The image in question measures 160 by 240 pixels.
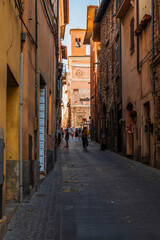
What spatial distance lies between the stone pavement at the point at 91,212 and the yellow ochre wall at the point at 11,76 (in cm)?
62

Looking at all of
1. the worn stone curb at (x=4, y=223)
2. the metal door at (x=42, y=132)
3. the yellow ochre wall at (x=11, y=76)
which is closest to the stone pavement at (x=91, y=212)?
the worn stone curb at (x=4, y=223)

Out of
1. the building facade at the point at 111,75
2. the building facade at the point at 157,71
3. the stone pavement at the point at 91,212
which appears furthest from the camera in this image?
the building facade at the point at 111,75

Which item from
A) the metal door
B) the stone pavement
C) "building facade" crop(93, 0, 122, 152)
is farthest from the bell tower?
the stone pavement

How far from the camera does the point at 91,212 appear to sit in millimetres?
5805

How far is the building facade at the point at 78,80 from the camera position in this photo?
245ft

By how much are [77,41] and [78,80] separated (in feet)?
44.3

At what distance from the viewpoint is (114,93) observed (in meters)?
23.0

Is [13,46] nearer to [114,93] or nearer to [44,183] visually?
[44,183]

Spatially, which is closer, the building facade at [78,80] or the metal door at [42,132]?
the metal door at [42,132]

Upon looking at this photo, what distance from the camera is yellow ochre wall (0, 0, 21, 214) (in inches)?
189

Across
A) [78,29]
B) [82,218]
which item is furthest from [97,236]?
[78,29]

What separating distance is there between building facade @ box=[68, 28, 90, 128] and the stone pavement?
60550 mm

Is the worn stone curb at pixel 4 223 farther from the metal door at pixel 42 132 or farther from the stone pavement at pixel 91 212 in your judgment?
the metal door at pixel 42 132

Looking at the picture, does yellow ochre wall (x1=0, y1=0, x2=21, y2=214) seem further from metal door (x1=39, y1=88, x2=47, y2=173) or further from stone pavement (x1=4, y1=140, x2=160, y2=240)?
metal door (x1=39, y1=88, x2=47, y2=173)
